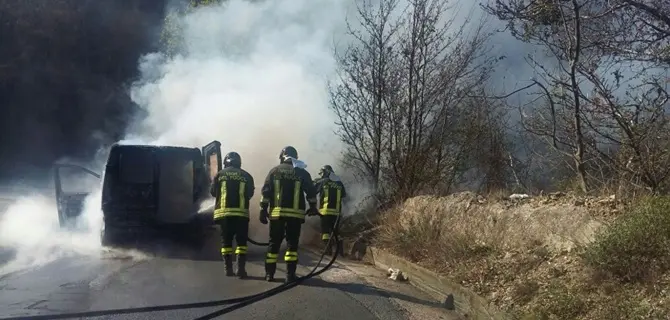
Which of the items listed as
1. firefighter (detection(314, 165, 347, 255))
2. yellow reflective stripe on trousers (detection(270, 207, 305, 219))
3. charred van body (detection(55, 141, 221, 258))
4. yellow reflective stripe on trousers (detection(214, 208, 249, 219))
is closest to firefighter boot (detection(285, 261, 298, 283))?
yellow reflective stripe on trousers (detection(270, 207, 305, 219))

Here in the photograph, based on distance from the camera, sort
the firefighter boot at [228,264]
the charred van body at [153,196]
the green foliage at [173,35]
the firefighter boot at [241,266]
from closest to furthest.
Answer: the firefighter boot at [241,266], the firefighter boot at [228,264], the charred van body at [153,196], the green foliage at [173,35]

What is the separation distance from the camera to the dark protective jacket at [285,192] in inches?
368

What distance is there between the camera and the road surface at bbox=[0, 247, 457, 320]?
7.22 meters

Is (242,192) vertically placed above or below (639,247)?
above

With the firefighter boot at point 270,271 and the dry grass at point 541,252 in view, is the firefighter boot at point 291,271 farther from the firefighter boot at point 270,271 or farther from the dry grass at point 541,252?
the dry grass at point 541,252

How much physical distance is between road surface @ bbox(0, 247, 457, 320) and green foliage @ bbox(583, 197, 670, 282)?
1823mm

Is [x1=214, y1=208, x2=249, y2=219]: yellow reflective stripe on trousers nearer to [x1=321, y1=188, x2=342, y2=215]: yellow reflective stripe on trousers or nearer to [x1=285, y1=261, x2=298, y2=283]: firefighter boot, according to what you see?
[x1=285, y1=261, x2=298, y2=283]: firefighter boot

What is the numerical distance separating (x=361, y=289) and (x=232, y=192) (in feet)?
7.62

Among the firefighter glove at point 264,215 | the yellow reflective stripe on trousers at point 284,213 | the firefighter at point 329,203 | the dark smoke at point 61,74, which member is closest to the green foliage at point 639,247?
the yellow reflective stripe on trousers at point 284,213

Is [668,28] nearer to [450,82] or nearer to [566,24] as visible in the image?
[566,24]

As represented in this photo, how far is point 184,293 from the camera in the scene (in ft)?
27.0

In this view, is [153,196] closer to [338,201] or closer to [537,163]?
[338,201]

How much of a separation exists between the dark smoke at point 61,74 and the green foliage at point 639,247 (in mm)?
37150

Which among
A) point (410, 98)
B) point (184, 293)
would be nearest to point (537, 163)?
point (410, 98)
